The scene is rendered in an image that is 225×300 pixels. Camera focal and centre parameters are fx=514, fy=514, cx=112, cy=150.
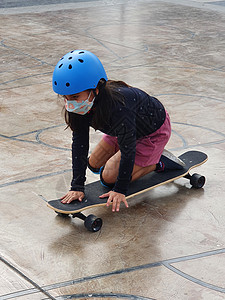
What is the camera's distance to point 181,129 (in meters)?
5.00

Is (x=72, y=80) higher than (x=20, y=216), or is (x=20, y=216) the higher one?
(x=72, y=80)

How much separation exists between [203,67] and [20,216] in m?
4.64

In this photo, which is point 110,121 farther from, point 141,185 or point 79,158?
point 141,185

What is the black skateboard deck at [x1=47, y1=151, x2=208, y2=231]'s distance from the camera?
3.29 m

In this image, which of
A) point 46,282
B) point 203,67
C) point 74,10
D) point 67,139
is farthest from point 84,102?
point 74,10

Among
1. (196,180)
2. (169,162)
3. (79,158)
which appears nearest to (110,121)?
(79,158)

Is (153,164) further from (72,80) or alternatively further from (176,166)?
(72,80)

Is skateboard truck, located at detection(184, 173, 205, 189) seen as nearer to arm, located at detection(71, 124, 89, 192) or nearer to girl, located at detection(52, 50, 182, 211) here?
girl, located at detection(52, 50, 182, 211)

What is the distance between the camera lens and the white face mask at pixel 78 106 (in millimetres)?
3136

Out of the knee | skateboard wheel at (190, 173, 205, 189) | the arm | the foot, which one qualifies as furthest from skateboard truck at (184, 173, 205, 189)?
the arm

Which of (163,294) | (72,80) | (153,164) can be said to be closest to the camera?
(163,294)

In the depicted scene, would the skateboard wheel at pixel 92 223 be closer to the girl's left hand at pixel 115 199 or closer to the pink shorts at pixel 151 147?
the girl's left hand at pixel 115 199

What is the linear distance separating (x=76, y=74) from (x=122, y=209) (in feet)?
3.38

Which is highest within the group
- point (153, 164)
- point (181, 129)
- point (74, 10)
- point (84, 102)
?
point (84, 102)
